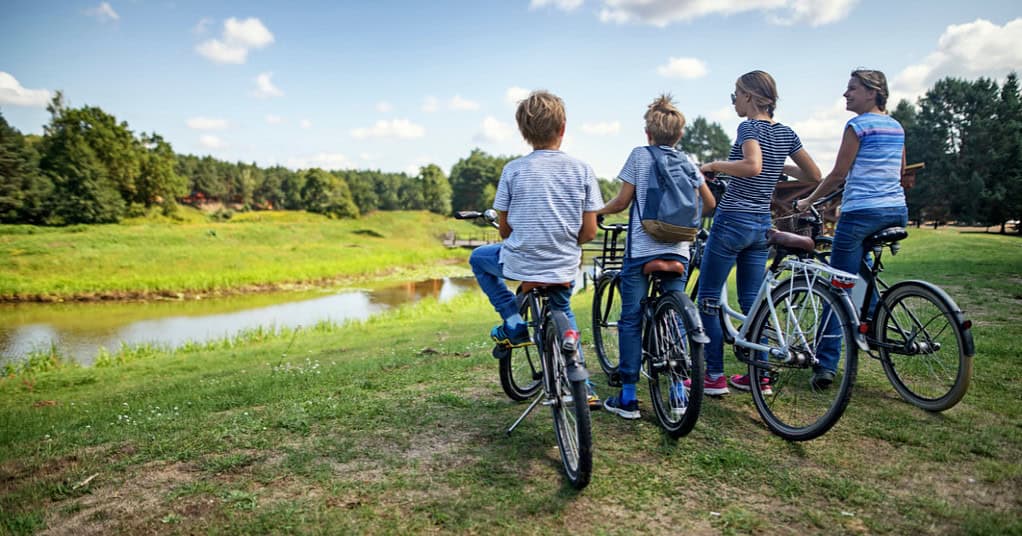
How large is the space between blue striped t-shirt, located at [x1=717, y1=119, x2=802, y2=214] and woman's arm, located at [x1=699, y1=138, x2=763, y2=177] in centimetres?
9

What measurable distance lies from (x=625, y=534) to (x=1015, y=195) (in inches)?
1005

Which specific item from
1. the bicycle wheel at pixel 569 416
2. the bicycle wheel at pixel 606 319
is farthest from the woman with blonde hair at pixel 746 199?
the bicycle wheel at pixel 569 416

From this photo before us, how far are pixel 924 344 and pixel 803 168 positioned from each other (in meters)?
1.51

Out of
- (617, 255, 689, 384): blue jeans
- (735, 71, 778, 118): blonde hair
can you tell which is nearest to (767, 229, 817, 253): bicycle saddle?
(617, 255, 689, 384): blue jeans

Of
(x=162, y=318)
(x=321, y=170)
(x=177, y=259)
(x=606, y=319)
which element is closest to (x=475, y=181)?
(x=321, y=170)

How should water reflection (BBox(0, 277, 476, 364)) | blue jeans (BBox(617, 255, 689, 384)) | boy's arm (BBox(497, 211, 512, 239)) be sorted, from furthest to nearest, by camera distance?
1. water reflection (BBox(0, 277, 476, 364))
2. blue jeans (BBox(617, 255, 689, 384))
3. boy's arm (BBox(497, 211, 512, 239))

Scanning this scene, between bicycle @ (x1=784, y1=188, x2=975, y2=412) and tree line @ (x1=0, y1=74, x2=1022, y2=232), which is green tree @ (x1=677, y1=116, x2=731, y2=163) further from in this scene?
bicycle @ (x1=784, y1=188, x2=975, y2=412)

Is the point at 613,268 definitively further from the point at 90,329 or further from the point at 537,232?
the point at 90,329

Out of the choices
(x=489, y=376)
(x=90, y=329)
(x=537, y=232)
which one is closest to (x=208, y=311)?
(x=90, y=329)

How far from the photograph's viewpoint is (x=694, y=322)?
318cm

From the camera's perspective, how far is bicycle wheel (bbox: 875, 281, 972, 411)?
136 inches

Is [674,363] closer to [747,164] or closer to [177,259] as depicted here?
[747,164]

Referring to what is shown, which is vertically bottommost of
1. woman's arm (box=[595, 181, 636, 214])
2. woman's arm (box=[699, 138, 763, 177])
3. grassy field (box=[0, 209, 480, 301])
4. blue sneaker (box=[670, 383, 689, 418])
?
grassy field (box=[0, 209, 480, 301])

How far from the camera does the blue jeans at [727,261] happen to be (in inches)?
157
